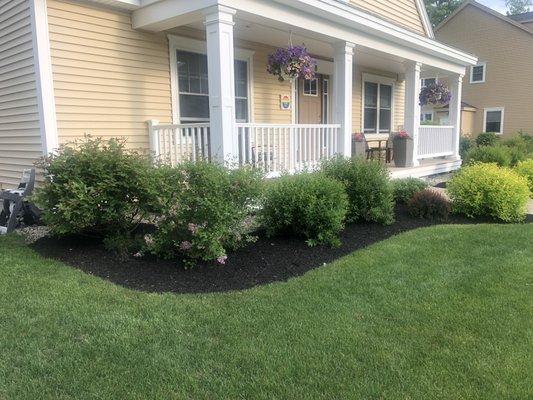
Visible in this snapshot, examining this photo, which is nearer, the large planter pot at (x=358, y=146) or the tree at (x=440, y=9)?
the large planter pot at (x=358, y=146)

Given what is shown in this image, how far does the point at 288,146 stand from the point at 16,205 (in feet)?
14.0

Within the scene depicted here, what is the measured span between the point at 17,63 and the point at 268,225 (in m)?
4.39

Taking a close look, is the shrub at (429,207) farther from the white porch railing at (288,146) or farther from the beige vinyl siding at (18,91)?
the beige vinyl siding at (18,91)

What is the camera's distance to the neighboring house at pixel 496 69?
879 inches

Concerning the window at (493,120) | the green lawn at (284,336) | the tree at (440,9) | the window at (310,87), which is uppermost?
the tree at (440,9)

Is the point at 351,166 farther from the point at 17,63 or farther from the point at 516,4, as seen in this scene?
the point at 516,4

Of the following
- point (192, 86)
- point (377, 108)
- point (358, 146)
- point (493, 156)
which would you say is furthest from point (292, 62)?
point (377, 108)

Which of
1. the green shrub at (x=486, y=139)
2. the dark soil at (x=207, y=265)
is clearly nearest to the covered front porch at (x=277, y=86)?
the dark soil at (x=207, y=265)

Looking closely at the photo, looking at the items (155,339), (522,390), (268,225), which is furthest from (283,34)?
(522,390)

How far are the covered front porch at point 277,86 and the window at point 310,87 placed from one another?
24 millimetres

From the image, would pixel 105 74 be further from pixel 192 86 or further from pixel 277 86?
pixel 277 86

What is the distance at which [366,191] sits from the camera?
591 centimetres

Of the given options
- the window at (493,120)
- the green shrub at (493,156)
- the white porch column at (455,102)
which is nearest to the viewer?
the green shrub at (493,156)

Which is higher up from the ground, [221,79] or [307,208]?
[221,79]
